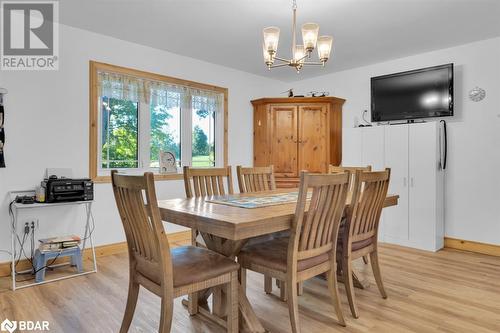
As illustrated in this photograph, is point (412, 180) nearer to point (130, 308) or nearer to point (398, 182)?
point (398, 182)

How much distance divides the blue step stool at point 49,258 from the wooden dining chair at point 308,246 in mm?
1795

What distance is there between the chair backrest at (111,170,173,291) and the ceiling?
1.94 m

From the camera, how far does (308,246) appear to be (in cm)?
193

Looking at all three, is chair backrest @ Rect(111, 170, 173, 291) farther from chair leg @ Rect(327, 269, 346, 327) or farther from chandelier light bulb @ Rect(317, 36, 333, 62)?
chandelier light bulb @ Rect(317, 36, 333, 62)

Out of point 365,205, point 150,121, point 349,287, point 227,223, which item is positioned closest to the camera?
point 227,223

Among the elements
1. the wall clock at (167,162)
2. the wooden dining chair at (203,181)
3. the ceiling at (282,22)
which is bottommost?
the wooden dining chair at (203,181)

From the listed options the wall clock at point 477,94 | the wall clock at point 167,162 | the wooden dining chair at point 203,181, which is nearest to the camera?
the wooden dining chair at point 203,181

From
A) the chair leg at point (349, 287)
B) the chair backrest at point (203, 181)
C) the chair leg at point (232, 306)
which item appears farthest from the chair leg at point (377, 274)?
the chair backrest at point (203, 181)

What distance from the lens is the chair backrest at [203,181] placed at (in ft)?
9.04

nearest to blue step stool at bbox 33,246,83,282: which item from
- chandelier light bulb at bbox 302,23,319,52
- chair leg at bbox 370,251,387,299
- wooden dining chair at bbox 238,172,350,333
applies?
wooden dining chair at bbox 238,172,350,333

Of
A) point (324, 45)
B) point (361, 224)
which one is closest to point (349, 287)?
point (361, 224)

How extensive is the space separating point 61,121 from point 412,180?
4.00 meters

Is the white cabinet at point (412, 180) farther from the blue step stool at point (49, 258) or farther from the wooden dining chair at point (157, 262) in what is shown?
the blue step stool at point (49, 258)

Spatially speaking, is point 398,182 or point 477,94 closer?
point 477,94
